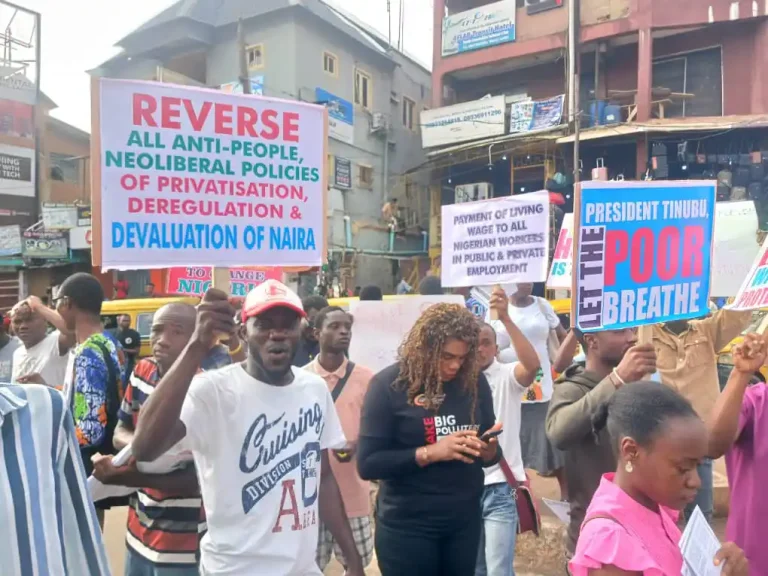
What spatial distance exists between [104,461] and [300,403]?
30.4 inches

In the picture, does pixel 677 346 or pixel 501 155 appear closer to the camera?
pixel 677 346

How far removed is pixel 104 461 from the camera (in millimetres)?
2412

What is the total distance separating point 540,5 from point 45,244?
57.2 ft

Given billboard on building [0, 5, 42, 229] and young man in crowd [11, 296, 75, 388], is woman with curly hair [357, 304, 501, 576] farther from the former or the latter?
billboard on building [0, 5, 42, 229]

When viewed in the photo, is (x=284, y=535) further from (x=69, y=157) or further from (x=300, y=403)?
(x=69, y=157)

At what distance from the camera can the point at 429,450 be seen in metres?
2.58

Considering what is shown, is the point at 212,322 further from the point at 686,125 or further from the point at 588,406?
the point at 686,125

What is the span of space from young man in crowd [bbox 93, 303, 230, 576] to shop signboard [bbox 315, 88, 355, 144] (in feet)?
66.9

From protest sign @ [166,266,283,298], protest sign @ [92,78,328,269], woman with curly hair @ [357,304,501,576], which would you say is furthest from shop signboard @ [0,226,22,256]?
woman with curly hair @ [357,304,501,576]

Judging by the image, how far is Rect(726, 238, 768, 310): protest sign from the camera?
10.2ft

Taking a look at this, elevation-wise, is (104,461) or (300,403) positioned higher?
(300,403)

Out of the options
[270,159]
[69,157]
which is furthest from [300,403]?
[69,157]

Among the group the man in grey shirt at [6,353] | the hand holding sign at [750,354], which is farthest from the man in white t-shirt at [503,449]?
the man in grey shirt at [6,353]

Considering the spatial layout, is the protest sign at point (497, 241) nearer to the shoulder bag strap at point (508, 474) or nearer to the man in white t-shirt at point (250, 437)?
the shoulder bag strap at point (508, 474)
